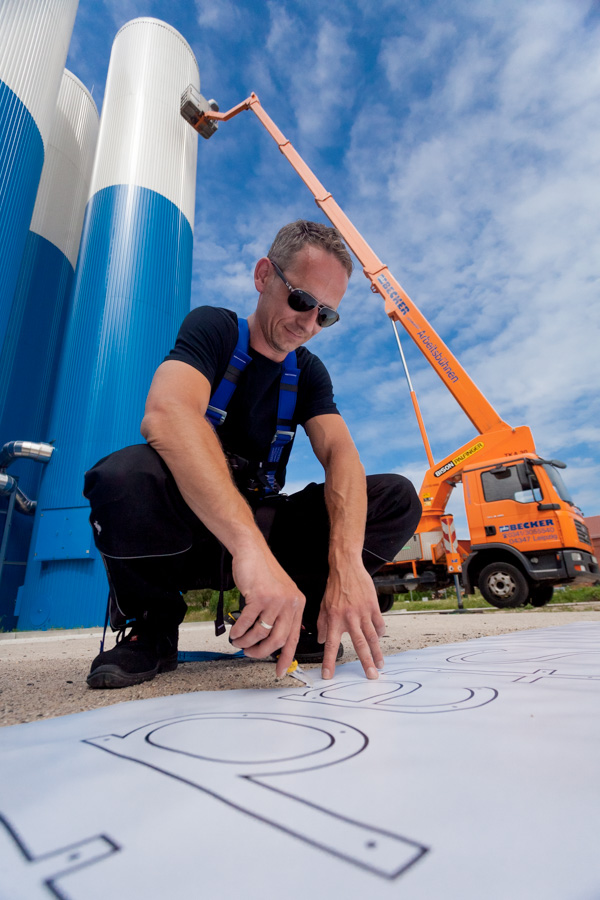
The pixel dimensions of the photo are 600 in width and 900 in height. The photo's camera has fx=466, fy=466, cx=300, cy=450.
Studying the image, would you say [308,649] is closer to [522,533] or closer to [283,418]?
[283,418]

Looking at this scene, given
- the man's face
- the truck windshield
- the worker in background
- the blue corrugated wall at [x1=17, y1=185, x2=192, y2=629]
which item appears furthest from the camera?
the blue corrugated wall at [x1=17, y1=185, x2=192, y2=629]

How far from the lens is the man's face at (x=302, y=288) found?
1.29 metres

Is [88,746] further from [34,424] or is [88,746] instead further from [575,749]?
[34,424]

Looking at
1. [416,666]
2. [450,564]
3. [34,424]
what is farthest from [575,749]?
[34,424]

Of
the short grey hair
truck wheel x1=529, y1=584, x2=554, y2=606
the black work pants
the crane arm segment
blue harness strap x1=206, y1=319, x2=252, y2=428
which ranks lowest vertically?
truck wheel x1=529, y1=584, x2=554, y2=606

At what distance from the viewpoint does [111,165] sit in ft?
25.3

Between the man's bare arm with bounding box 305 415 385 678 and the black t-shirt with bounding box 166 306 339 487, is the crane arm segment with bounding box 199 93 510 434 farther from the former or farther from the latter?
the man's bare arm with bounding box 305 415 385 678

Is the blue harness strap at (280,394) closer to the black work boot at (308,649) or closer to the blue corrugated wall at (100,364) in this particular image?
the black work boot at (308,649)

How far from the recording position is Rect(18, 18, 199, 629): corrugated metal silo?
589cm

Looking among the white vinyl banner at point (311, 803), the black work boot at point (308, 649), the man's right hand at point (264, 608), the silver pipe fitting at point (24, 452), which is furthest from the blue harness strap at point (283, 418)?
the silver pipe fitting at point (24, 452)

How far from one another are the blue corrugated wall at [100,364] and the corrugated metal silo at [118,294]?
0.05ft

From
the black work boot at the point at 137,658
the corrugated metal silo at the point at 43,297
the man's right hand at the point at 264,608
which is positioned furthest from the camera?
the corrugated metal silo at the point at 43,297

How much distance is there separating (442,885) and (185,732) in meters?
0.41

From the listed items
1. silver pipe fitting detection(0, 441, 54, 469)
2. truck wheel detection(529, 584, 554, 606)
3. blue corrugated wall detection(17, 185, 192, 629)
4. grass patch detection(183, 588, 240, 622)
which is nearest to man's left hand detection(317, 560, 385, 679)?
truck wheel detection(529, 584, 554, 606)
